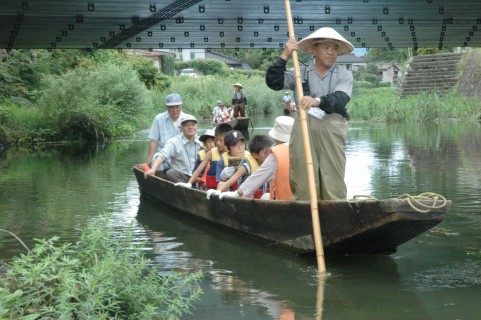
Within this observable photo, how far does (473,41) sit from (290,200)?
954 cm

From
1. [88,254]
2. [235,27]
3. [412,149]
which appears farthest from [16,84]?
[88,254]

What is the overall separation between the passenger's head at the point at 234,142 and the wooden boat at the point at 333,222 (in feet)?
1.96

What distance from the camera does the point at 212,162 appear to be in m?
10.5

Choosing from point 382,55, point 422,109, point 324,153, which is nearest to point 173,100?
point 324,153

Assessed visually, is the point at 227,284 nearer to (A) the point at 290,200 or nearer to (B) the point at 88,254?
(A) the point at 290,200

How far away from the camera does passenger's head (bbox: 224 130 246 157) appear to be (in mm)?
9727

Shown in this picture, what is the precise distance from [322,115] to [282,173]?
2.93 ft

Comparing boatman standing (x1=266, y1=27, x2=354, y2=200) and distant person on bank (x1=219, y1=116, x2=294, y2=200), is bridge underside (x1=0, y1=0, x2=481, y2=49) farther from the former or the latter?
boatman standing (x1=266, y1=27, x2=354, y2=200)

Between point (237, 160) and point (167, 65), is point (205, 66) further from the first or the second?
point (237, 160)

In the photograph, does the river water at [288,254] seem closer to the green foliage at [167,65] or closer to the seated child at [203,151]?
the seated child at [203,151]

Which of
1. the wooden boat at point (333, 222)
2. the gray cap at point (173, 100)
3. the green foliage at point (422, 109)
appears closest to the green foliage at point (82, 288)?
the wooden boat at point (333, 222)

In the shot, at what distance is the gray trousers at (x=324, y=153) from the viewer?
7566mm

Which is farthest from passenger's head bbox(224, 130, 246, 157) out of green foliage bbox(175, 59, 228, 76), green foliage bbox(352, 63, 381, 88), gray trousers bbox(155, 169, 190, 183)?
green foliage bbox(175, 59, 228, 76)

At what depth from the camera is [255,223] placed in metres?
8.61
